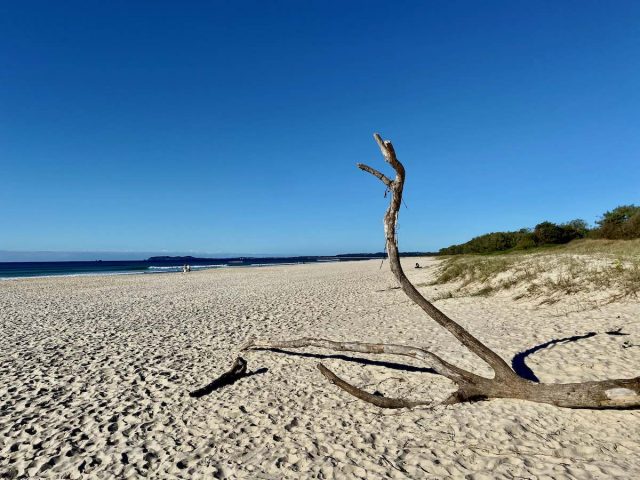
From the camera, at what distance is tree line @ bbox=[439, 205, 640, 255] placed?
32.3m

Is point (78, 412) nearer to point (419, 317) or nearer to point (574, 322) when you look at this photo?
point (419, 317)

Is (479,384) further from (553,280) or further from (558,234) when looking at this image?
(558,234)

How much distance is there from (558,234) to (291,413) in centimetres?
4630

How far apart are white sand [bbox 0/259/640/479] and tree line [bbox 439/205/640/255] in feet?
90.4

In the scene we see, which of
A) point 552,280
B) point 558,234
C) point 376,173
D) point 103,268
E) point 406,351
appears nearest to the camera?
point 376,173

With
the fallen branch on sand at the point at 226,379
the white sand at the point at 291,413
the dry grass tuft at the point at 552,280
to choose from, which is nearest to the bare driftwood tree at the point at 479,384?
the white sand at the point at 291,413

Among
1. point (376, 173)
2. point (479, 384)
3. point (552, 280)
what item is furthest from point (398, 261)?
point (552, 280)

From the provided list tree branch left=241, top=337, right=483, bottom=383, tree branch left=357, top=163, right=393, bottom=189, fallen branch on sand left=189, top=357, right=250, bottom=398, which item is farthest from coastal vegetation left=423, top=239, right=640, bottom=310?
fallen branch on sand left=189, top=357, right=250, bottom=398

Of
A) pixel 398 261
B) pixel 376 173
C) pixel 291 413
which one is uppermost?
pixel 376 173

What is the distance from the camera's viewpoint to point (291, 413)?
18.5 feet

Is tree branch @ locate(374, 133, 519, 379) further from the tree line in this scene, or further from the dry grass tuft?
the tree line

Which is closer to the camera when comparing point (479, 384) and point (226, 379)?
point (479, 384)

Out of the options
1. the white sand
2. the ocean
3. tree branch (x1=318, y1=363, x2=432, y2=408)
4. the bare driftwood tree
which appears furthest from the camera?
the ocean

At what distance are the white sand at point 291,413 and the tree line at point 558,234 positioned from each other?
27552mm
